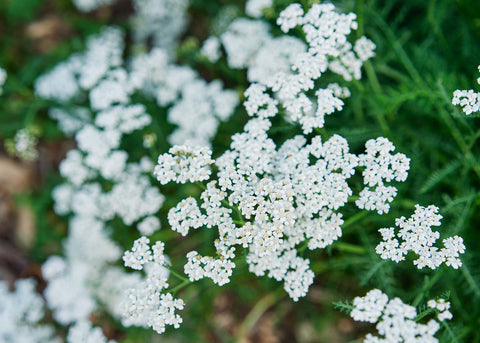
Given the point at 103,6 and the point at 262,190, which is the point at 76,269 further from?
the point at 103,6

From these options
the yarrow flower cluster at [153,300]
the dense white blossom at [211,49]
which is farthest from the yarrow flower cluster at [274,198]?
the dense white blossom at [211,49]

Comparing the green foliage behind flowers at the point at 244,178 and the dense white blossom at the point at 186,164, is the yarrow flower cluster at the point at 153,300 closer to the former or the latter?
the green foliage behind flowers at the point at 244,178

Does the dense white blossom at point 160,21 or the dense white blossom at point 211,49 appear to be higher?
the dense white blossom at point 211,49

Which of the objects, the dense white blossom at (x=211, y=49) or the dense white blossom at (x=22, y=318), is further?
the dense white blossom at (x=22, y=318)

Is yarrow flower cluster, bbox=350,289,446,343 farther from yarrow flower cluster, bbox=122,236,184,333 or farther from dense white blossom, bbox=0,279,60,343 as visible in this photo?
dense white blossom, bbox=0,279,60,343

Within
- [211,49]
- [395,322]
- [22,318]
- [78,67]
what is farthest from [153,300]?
[78,67]

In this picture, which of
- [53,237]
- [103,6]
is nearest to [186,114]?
[53,237]

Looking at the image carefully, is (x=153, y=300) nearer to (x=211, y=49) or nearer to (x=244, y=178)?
(x=244, y=178)
